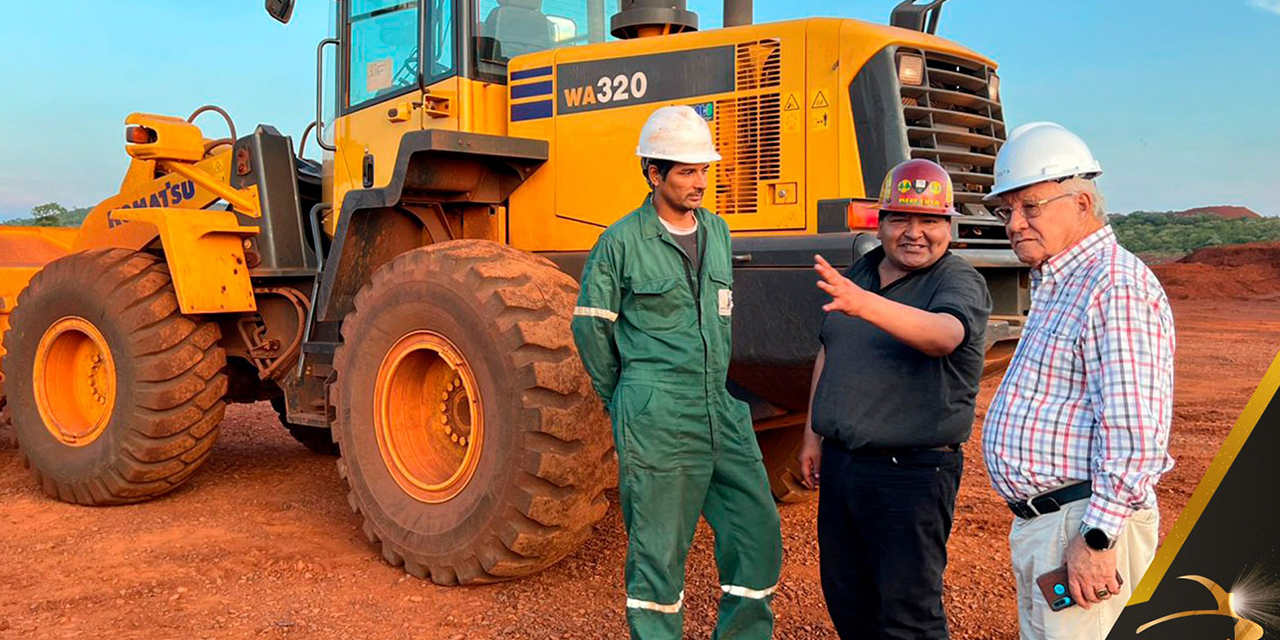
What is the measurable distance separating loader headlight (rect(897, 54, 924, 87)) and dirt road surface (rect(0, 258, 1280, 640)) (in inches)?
85.1

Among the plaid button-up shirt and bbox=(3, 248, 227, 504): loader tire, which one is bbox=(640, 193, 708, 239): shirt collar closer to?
the plaid button-up shirt

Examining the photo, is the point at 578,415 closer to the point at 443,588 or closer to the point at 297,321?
the point at 443,588

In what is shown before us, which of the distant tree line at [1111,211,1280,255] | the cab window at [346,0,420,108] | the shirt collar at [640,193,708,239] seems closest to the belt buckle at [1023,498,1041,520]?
the shirt collar at [640,193,708,239]

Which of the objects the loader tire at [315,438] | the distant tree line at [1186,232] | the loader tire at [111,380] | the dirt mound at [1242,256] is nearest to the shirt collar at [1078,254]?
the loader tire at [111,380]

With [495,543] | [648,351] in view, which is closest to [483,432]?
[495,543]

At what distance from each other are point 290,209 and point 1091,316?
5287mm

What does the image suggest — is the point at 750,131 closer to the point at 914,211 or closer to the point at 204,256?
the point at 914,211

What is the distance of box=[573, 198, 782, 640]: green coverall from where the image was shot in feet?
11.6

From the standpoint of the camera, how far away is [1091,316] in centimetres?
240

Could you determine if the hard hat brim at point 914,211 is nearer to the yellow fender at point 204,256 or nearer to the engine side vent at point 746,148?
the engine side vent at point 746,148

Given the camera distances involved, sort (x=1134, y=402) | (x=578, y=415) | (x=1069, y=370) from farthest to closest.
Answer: (x=578, y=415)
(x=1069, y=370)
(x=1134, y=402)

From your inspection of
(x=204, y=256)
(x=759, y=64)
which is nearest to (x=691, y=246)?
(x=759, y=64)

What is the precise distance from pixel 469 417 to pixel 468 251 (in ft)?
2.59

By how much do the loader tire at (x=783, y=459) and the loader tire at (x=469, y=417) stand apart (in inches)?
67.2
